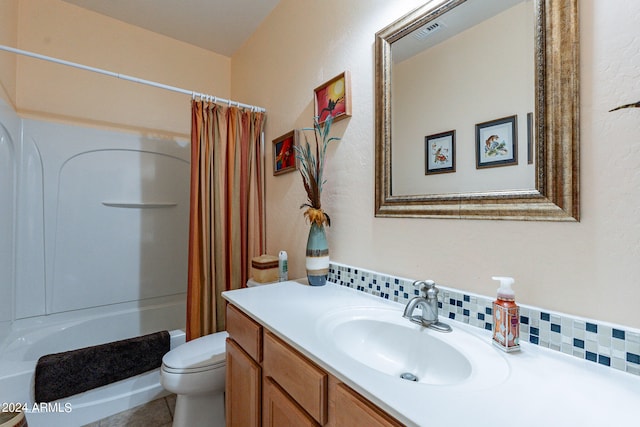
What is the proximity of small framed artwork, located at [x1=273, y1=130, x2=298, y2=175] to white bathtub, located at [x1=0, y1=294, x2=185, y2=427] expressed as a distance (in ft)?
4.07

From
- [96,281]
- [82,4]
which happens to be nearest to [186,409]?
[96,281]

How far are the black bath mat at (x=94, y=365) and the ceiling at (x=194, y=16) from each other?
220cm

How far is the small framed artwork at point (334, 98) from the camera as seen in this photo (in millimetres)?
1322

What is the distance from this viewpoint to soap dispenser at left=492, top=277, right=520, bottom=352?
71cm

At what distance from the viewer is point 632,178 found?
0.63 m

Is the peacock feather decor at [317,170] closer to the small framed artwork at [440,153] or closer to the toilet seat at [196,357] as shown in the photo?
the small framed artwork at [440,153]

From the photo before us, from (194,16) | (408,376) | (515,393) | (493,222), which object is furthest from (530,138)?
(194,16)

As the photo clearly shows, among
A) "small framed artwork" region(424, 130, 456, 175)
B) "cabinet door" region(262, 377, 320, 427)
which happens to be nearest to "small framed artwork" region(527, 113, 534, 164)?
"small framed artwork" region(424, 130, 456, 175)

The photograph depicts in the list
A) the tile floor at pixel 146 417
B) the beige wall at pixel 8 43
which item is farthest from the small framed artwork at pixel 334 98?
the tile floor at pixel 146 417

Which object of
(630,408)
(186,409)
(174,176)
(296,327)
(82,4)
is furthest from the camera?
(174,176)

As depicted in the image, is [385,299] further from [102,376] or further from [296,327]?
[102,376]

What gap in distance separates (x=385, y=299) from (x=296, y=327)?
1.41 ft

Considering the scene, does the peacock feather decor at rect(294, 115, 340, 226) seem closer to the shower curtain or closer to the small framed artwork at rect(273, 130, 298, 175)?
the small framed artwork at rect(273, 130, 298, 175)

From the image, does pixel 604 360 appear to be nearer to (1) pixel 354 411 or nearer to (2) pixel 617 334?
(2) pixel 617 334
